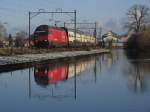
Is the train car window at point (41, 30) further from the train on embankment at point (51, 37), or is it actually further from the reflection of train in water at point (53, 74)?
the reflection of train in water at point (53, 74)

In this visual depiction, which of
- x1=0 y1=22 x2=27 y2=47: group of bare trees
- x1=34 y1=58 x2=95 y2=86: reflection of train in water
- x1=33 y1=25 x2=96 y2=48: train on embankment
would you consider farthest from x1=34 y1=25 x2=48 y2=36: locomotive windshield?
x1=34 y1=58 x2=95 y2=86: reflection of train in water

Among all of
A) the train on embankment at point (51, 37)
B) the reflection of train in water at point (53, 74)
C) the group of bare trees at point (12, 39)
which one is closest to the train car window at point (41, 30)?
the train on embankment at point (51, 37)

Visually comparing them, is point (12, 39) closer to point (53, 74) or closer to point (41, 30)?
point (41, 30)

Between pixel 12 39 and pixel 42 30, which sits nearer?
pixel 42 30

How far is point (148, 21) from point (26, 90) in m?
98.1

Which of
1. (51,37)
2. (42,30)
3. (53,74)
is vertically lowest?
(53,74)

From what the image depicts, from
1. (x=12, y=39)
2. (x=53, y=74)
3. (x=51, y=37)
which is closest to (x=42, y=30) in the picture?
(x=51, y=37)

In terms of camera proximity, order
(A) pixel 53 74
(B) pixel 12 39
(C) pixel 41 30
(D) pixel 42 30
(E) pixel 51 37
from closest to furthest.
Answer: (A) pixel 53 74, (D) pixel 42 30, (C) pixel 41 30, (E) pixel 51 37, (B) pixel 12 39

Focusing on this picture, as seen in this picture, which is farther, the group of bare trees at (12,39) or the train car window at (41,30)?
the group of bare trees at (12,39)

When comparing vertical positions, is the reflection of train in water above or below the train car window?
below

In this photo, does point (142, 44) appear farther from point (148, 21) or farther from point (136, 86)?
point (136, 86)

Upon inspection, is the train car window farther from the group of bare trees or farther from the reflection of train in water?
the reflection of train in water

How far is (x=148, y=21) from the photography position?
364 ft

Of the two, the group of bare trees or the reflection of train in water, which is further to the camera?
the group of bare trees
